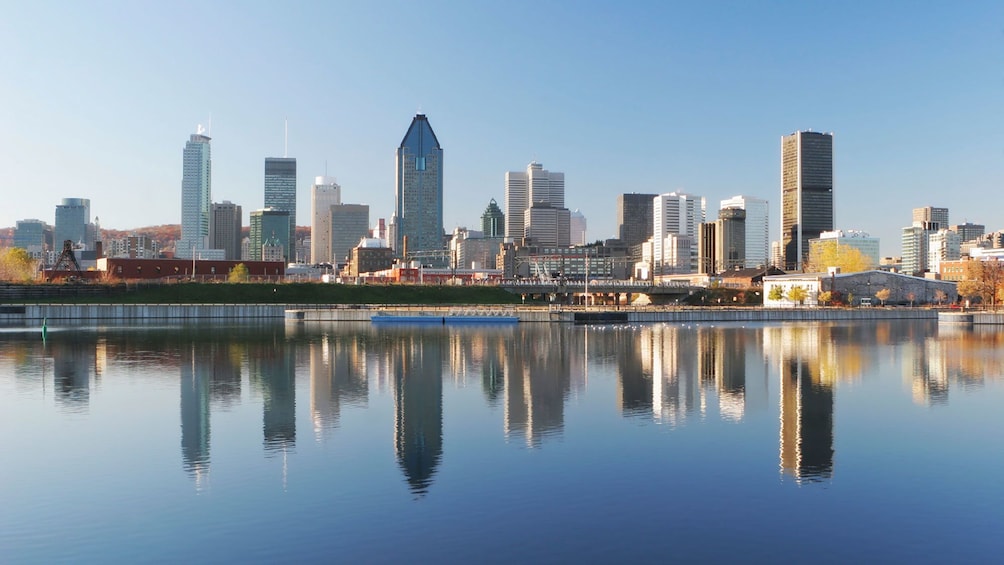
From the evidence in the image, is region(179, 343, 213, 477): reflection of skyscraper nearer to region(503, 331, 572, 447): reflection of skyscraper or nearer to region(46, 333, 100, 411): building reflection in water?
region(46, 333, 100, 411): building reflection in water

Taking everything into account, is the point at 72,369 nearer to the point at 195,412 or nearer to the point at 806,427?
the point at 195,412

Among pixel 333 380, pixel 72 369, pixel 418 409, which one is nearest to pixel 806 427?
pixel 418 409

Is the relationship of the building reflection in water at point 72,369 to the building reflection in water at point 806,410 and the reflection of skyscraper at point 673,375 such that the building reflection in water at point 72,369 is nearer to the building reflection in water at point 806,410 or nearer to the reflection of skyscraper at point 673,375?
the reflection of skyscraper at point 673,375

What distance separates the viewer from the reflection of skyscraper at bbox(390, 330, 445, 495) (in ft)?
89.8

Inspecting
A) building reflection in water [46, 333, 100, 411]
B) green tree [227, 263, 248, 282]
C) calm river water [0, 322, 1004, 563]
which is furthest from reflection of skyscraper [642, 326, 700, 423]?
green tree [227, 263, 248, 282]

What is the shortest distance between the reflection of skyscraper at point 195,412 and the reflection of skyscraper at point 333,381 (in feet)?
15.5

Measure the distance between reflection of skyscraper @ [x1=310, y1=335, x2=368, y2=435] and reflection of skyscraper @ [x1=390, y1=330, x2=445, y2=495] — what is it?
2.39 metres

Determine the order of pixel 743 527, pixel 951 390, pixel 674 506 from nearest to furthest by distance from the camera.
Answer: pixel 743 527
pixel 674 506
pixel 951 390

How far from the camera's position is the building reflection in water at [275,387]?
32.0 metres

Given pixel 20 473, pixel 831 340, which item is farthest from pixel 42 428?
pixel 831 340

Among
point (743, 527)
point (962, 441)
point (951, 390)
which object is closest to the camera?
point (743, 527)

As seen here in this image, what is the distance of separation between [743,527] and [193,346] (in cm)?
6388

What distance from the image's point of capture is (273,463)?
2756 centimetres

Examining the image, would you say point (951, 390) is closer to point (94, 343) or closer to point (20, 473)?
point (20, 473)
